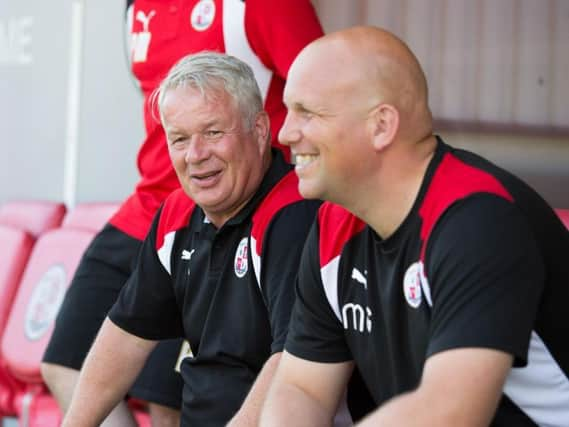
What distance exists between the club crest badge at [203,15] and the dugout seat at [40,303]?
4.02 ft

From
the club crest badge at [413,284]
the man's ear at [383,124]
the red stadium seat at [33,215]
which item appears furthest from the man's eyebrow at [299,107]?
the red stadium seat at [33,215]

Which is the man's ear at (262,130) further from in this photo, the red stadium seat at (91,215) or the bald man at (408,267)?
the red stadium seat at (91,215)

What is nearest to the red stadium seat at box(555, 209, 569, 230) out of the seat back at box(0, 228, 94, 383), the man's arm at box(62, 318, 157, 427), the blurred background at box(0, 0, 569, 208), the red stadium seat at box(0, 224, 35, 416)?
the blurred background at box(0, 0, 569, 208)

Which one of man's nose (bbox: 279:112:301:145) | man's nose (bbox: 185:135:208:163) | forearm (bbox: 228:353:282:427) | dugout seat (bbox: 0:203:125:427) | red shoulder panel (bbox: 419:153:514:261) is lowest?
dugout seat (bbox: 0:203:125:427)

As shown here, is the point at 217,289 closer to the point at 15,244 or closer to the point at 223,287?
the point at 223,287

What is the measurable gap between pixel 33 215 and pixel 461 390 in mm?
3369

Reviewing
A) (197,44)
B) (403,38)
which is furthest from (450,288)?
(403,38)

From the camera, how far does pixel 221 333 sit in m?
2.82

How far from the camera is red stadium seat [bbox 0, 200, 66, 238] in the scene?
489 centimetres

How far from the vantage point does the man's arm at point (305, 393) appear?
2359 mm

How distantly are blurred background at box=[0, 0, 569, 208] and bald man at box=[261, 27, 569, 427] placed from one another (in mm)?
1105

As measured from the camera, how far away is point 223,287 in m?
2.82

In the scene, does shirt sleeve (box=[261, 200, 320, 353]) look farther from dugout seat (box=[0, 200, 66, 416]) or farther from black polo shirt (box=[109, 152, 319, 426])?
dugout seat (box=[0, 200, 66, 416])

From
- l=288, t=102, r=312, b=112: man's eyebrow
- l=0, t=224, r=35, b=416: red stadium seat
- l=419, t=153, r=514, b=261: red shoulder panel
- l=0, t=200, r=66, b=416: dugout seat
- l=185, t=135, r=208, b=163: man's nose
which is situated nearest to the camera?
l=419, t=153, r=514, b=261: red shoulder panel
